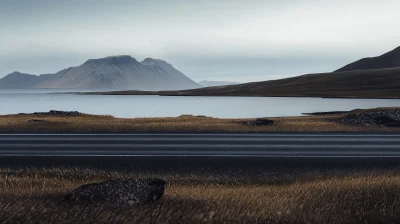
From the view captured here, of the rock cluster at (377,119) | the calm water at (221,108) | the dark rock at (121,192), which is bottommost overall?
the calm water at (221,108)

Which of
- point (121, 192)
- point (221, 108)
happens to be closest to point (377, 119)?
point (121, 192)

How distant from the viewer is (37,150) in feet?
69.4

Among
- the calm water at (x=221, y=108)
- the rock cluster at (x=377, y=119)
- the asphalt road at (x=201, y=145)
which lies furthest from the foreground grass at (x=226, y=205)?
the calm water at (x=221, y=108)

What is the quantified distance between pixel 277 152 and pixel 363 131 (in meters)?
13.8

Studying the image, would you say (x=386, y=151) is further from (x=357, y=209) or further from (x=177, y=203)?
(x=177, y=203)

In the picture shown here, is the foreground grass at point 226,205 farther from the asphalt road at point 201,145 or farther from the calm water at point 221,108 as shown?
the calm water at point 221,108

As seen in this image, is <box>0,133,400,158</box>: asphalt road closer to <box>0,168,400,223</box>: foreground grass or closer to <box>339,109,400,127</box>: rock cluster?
<box>0,168,400,223</box>: foreground grass

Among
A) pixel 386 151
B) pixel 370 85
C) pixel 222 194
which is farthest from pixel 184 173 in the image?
pixel 370 85

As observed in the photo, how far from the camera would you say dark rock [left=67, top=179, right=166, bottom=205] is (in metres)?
10.3

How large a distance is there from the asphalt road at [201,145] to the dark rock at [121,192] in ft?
28.1

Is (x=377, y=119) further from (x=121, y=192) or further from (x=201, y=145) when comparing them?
(x=121, y=192)

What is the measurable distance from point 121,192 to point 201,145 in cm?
1247

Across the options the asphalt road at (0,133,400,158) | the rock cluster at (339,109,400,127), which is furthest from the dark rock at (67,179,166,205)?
the rock cluster at (339,109,400,127)

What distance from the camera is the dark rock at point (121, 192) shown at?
1034 centimetres
